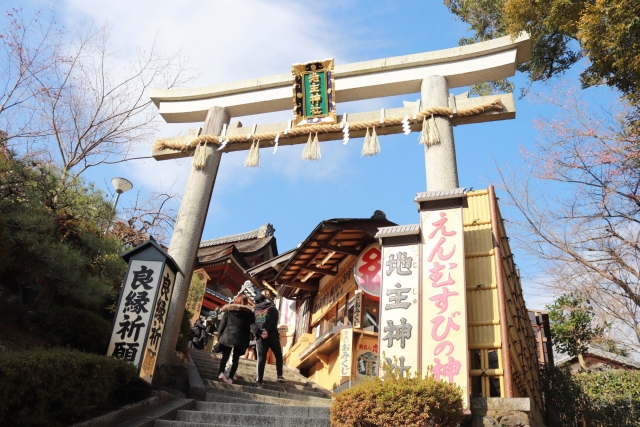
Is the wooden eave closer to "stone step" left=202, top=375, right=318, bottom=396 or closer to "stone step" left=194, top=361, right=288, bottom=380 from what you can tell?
"stone step" left=194, top=361, right=288, bottom=380

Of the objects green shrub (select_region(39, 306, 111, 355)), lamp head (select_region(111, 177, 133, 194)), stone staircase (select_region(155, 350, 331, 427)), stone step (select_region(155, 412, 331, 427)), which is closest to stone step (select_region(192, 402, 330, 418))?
stone staircase (select_region(155, 350, 331, 427))

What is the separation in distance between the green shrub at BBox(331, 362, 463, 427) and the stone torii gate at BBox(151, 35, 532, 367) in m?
4.01

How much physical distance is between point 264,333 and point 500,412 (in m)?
4.52

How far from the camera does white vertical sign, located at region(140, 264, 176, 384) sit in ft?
24.8

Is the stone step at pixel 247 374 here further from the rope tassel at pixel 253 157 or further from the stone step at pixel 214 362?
the rope tassel at pixel 253 157

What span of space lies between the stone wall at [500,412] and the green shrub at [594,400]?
7.49 m

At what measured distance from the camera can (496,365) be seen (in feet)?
23.6

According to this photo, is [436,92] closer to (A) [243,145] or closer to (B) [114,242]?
(A) [243,145]

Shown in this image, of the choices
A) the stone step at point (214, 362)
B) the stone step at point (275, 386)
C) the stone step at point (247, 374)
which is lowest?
the stone step at point (275, 386)

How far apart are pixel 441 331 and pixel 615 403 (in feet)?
28.4

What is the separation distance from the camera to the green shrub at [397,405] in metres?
5.16

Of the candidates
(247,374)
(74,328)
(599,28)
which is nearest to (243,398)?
(247,374)

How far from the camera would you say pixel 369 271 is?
1197cm

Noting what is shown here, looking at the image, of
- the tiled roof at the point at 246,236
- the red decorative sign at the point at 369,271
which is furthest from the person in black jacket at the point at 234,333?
the tiled roof at the point at 246,236
